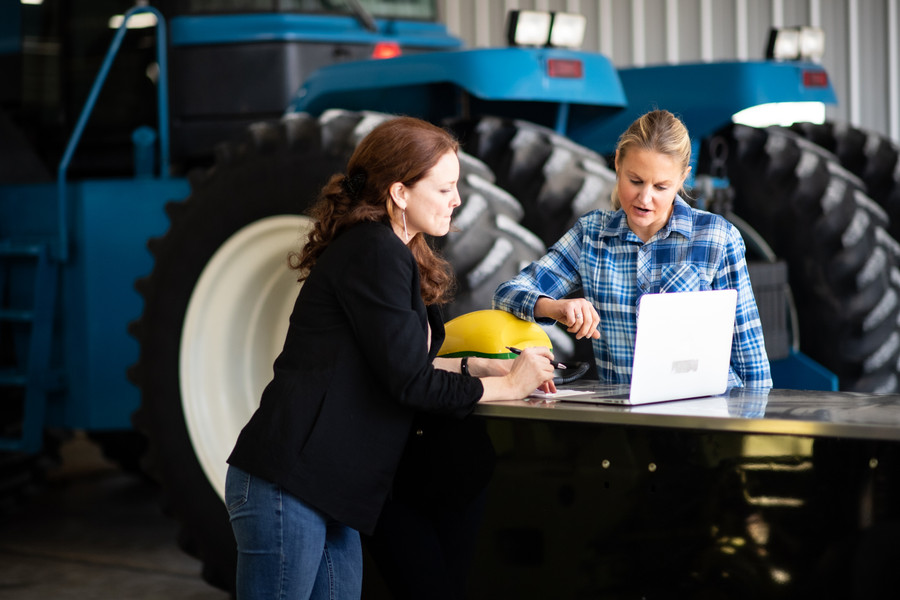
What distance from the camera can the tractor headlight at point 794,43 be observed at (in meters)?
4.72

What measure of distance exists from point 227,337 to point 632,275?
1.62 m

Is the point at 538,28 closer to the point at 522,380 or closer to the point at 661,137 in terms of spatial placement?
the point at 661,137

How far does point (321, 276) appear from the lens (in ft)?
6.87

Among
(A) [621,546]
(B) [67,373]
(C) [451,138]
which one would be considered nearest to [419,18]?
(B) [67,373]

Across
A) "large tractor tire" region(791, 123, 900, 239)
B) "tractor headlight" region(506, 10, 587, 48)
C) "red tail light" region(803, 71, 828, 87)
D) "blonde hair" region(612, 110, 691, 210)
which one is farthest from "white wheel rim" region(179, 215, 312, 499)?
"large tractor tire" region(791, 123, 900, 239)

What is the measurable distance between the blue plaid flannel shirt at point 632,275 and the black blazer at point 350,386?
49 centimetres

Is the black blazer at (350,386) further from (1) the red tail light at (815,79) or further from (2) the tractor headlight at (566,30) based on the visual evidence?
(1) the red tail light at (815,79)

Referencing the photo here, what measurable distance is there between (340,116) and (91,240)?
1.25 m

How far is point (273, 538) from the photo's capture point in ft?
6.74

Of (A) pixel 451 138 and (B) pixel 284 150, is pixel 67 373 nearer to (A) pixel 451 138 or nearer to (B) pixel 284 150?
(B) pixel 284 150

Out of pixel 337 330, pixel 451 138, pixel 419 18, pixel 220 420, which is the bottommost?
pixel 220 420

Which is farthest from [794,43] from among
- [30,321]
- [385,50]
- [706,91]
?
[30,321]

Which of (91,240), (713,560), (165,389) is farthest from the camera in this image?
(91,240)

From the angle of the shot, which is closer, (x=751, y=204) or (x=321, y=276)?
(x=321, y=276)
